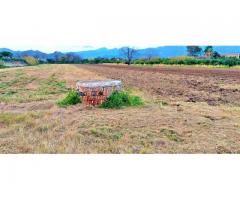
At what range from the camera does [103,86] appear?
287 inches

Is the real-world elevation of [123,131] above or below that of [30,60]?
above

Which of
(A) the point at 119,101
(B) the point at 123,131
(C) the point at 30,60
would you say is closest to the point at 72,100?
(A) the point at 119,101

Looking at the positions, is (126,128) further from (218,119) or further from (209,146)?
(218,119)

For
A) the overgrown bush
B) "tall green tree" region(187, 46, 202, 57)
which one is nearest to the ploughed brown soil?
"tall green tree" region(187, 46, 202, 57)

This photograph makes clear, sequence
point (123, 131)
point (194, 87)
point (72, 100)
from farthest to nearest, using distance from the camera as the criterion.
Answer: point (194, 87)
point (72, 100)
point (123, 131)

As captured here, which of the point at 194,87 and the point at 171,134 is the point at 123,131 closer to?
the point at 171,134

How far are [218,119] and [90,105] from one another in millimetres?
2747

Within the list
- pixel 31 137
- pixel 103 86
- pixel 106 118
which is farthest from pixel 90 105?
pixel 31 137

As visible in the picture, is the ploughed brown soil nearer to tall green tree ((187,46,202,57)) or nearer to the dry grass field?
the dry grass field

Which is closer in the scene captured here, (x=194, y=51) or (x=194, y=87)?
(x=194, y=87)

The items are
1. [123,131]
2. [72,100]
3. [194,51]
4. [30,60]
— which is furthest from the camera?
[30,60]

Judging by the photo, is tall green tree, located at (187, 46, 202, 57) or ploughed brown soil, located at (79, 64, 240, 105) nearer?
ploughed brown soil, located at (79, 64, 240, 105)

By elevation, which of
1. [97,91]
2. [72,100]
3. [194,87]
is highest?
[97,91]

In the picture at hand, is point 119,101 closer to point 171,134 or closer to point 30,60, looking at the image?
point 171,134
